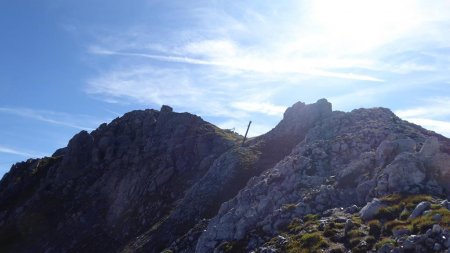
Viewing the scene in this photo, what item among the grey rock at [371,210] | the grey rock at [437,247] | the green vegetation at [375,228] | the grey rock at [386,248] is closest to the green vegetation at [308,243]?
the green vegetation at [375,228]

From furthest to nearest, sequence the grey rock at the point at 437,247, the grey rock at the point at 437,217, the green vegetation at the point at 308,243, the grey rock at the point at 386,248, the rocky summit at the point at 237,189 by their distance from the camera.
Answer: the rocky summit at the point at 237,189 < the green vegetation at the point at 308,243 < the grey rock at the point at 437,217 < the grey rock at the point at 386,248 < the grey rock at the point at 437,247

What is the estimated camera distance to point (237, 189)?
70.3m

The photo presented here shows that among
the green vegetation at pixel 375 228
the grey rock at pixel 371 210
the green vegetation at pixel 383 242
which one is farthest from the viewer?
the grey rock at pixel 371 210

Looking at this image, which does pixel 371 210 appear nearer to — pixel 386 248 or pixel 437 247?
pixel 386 248

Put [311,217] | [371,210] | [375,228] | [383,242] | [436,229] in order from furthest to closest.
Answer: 1. [311,217]
2. [371,210]
3. [375,228]
4. [383,242]
5. [436,229]

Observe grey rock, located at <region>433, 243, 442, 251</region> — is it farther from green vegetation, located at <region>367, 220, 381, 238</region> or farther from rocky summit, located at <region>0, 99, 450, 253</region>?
green vegetation, located at <region>367, 220, 381, 238</region>

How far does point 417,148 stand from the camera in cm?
5031

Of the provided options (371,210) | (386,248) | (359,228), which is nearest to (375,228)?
(359,228)

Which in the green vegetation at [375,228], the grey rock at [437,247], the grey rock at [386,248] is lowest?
the grey rock at [386,248]

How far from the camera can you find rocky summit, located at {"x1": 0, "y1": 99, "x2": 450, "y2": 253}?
37.6m

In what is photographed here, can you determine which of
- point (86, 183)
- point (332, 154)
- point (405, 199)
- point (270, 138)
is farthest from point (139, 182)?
point (405, 199)

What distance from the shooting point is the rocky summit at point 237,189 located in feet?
123

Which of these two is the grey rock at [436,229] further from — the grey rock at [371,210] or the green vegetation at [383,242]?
the grey rock at [371,210]

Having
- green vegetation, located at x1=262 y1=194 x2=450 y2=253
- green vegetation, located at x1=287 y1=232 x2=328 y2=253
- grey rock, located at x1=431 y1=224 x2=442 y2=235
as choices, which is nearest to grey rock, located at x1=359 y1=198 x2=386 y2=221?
green vegetation, located at x1=262 y1=194 x2=450 y2=253
